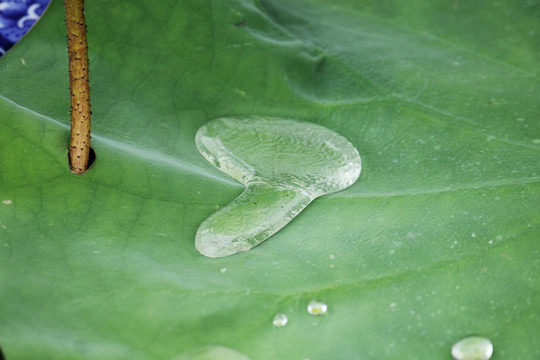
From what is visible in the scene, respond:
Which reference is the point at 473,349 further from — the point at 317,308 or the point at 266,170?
the point at 266,170

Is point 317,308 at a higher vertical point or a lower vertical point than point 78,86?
lower

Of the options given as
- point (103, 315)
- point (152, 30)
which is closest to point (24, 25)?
point (152, 30)

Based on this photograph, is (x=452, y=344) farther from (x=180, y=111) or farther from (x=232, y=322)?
(x=180, y=111)

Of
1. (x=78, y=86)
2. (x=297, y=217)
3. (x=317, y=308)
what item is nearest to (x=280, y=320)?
(x=317, y=308)

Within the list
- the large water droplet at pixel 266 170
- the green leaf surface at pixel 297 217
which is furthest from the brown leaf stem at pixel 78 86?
the large water droplet at pixel 266 170

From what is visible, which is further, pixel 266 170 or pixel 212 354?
pixel 266 170

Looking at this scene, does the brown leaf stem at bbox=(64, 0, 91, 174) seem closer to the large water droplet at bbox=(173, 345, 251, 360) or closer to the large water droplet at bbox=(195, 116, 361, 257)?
the large water droplet at bbox=(195, 116, 361, 257)

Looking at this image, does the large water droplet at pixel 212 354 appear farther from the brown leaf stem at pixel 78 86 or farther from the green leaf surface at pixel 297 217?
the brown leaf stem at pixel 78 86
